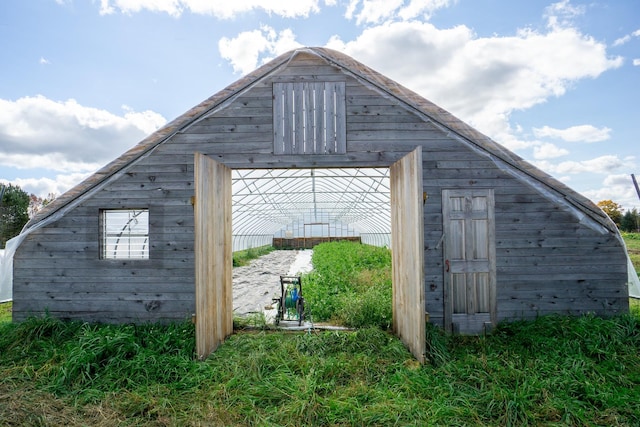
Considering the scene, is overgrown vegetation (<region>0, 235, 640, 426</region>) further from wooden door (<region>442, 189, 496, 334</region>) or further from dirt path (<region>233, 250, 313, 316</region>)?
dirt path (<region>233, 250, 313, 316</region>)

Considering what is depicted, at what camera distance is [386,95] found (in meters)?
5.33

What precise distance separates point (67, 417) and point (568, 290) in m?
6.51

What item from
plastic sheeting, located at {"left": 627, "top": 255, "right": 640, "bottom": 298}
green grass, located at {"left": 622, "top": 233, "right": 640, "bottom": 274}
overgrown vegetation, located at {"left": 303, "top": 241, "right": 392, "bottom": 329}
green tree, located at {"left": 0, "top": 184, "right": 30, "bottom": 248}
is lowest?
green grass, located at {"left": 622, "top": 233, "right": 640, "bottom": 274}

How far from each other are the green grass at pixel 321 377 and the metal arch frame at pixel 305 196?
6.71 meters

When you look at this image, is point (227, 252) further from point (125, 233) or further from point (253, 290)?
point (253, 290)

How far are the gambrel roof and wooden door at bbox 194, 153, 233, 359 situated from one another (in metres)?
1.12

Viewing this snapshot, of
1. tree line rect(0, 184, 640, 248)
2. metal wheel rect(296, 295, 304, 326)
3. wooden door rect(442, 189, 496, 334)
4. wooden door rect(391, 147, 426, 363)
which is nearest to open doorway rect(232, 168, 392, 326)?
metal wheel rect(296, 295, 304, 326)

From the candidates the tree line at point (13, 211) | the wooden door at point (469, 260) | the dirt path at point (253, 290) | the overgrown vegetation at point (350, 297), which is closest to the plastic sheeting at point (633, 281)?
the wooden door at point (469, 260)

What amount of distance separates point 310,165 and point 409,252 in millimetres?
1913

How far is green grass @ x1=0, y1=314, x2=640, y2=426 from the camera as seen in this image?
3.32 metres

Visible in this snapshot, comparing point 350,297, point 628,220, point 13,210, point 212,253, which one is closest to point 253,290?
point 350,297

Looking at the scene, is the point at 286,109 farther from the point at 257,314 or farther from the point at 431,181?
the point at 257,314

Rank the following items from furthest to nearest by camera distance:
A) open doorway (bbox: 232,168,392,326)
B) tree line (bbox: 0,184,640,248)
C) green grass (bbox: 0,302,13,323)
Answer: tree line (bbox: 0,184,640,248)
open doorway (bbox: 232,168,392,326)
green grass (bbox: 0,302,13,323)

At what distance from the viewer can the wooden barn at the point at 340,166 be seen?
5.23 metres
